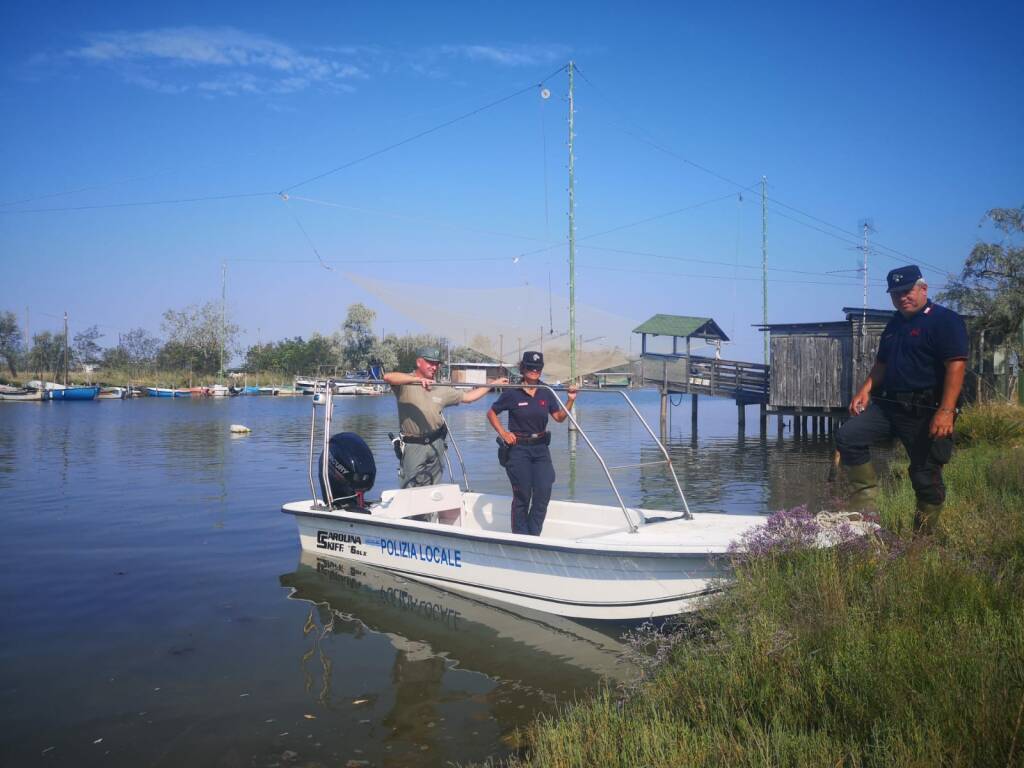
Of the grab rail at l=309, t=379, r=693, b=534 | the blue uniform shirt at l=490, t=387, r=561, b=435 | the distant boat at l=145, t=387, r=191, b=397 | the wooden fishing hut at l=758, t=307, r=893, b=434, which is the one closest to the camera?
the grab rail at l=309, t=379, r=693, b=534

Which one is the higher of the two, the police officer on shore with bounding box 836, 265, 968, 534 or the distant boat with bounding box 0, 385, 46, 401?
Result: the police officer on shore with bounding box 836, 265, 968, 534

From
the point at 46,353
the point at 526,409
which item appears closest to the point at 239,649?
the point at 526,409

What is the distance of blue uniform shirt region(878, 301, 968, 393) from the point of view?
5629mm

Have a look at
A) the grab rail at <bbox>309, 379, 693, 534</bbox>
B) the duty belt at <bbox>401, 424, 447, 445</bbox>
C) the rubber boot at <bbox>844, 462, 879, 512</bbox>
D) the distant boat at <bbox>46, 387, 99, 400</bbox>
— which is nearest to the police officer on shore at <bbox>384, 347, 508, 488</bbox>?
the duty belt at <bbox>401, 424, 447, 445</bbox>

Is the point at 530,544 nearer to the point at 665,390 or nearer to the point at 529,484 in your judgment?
the point at 529,484

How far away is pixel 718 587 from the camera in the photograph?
5773 millimetres

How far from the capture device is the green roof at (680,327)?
3225cm

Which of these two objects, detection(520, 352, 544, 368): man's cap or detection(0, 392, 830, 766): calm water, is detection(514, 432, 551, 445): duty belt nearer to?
detection(520, 352, 544, 368): man's cap

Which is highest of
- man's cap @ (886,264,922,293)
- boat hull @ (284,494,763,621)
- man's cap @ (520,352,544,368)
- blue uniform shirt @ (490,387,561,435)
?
man's cap @ (886,264,922,293)

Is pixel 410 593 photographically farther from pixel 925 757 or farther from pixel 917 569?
pixel 925 757

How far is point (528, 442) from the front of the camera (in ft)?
25.4

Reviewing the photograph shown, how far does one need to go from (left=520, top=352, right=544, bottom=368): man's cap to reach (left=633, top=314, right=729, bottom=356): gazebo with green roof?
968 inches

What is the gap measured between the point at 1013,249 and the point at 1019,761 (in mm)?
25318

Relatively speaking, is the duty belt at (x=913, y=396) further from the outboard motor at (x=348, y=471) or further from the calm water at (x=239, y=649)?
the outboard motor at (x=348, y=471)
